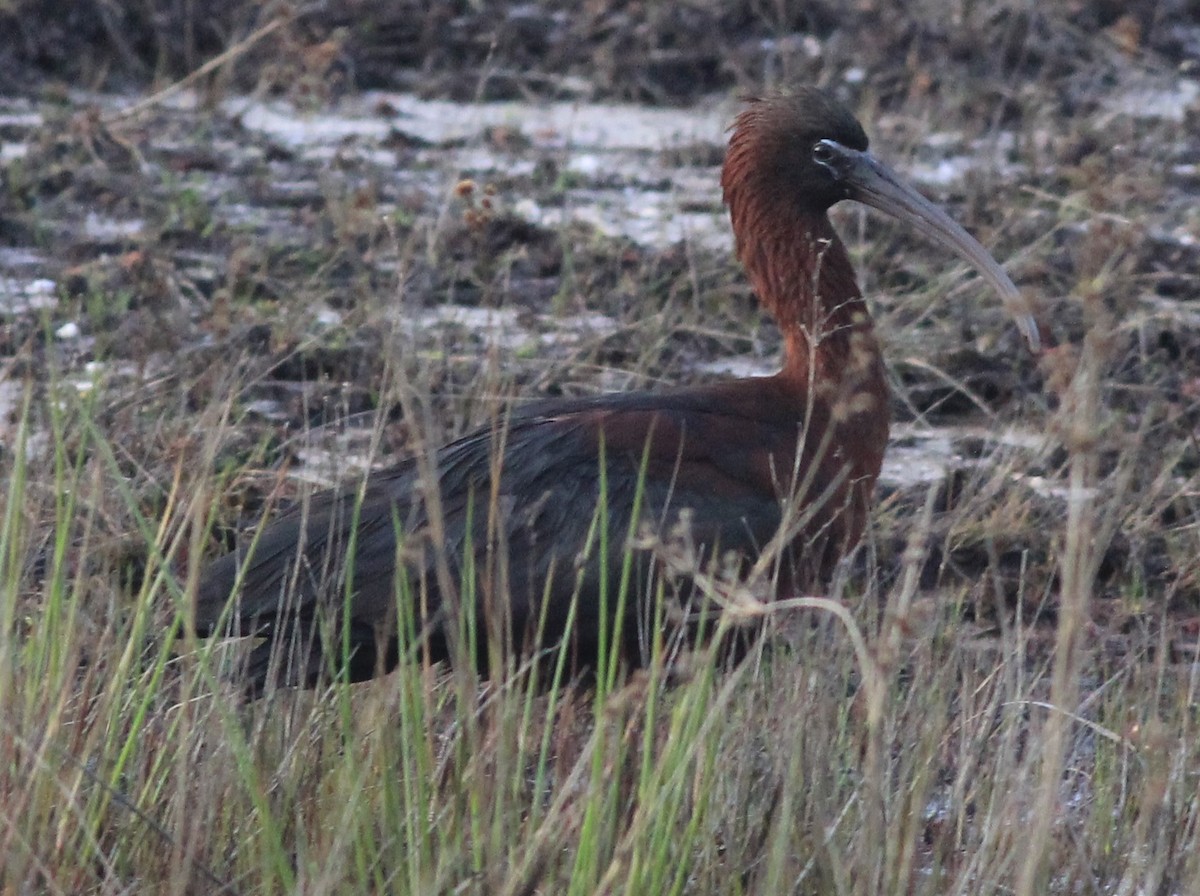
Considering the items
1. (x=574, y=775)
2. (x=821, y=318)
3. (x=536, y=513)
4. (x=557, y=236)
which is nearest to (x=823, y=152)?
(x=821, y=318)

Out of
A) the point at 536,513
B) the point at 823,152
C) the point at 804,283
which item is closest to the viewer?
the point at 536,513

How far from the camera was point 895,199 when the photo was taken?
17.1ft

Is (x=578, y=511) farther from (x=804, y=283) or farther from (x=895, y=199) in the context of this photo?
(x=895, y=199)

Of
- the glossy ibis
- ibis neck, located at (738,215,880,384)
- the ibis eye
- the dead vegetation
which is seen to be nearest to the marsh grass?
the dead vegetation

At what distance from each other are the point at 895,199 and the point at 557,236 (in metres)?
2.70

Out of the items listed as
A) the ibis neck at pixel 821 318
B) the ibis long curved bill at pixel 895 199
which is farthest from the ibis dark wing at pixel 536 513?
the ibis long curved bill at pixel 895 199

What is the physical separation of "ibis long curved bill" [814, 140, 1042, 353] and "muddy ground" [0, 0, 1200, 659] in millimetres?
314

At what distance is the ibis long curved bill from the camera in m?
5.11

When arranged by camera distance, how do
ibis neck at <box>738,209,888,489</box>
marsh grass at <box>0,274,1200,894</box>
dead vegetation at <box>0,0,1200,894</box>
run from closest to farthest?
1. marsh grass at <box>0,274,1200,894</box>
2. dead vegetation at <box>0,0,1200,894</box>
3. ibis neck at <box>738,209,888,489</box>

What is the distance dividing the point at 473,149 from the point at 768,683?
5097 millimetres

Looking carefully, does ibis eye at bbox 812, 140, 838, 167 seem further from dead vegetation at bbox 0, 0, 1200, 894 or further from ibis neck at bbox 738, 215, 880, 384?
dead vegetation at bbox 0, 0, 1200, 894

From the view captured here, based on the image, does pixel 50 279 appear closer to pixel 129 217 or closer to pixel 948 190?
pixel 129 217

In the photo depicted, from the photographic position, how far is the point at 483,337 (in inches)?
269

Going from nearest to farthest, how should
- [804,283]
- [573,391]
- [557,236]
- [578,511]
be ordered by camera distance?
[578,511], [804,283], [573,391], [557,236]
